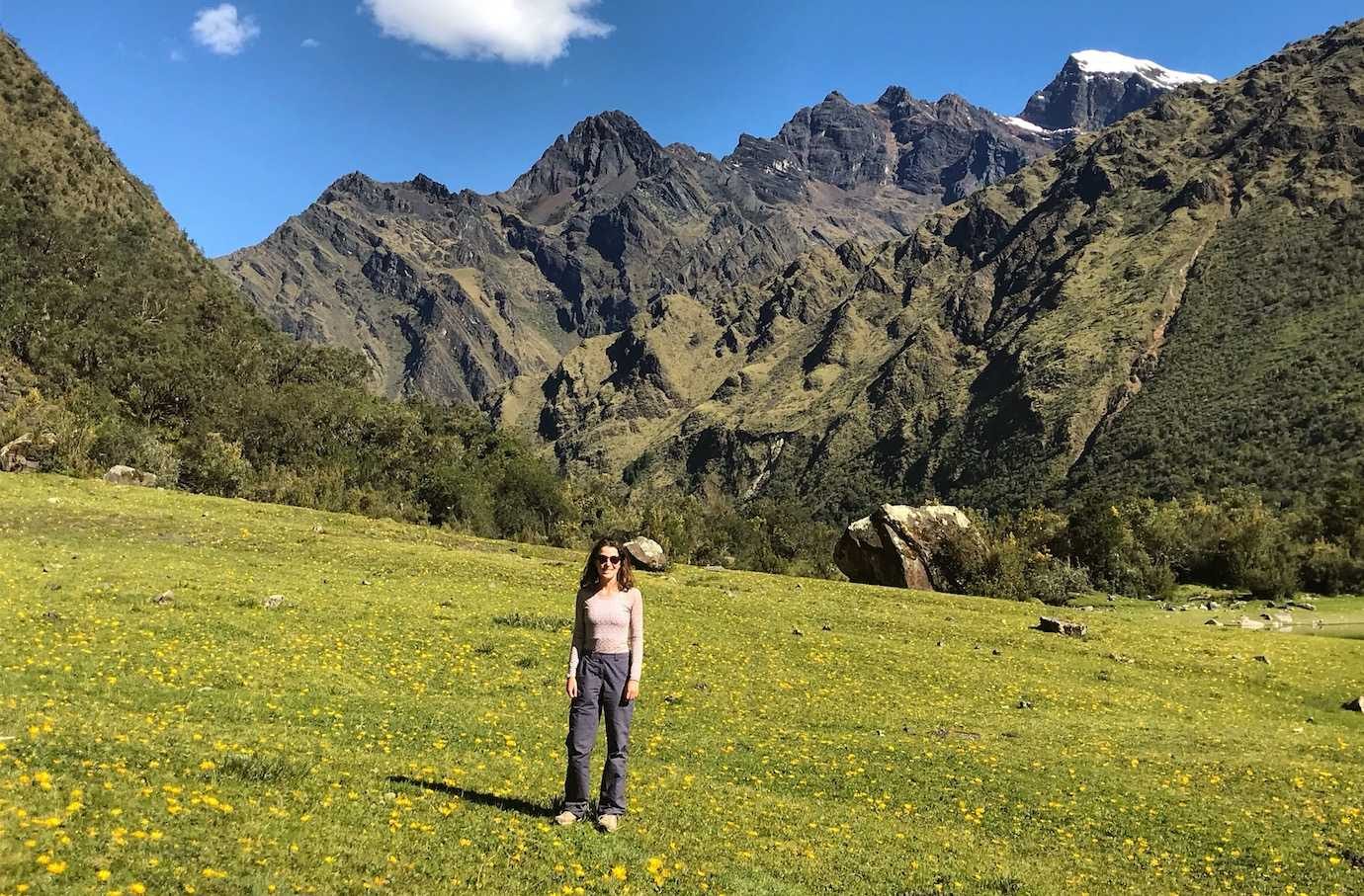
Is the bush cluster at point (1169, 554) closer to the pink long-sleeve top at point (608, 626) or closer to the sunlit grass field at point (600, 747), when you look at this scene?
the sunlit grass field at point (600, 747)

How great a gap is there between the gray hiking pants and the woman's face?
109 cm

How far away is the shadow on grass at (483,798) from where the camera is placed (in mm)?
11508

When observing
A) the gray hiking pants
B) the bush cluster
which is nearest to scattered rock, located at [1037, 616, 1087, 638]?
the bush cluster

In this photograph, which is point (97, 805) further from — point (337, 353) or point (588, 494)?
point (337, 353)

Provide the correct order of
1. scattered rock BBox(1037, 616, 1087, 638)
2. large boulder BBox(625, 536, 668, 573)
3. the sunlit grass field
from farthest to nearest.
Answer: large boulder BBox(625, 536, 668, 573) → scattered rock BBox(1037, 616, 1087, 638) → the sunlit grass field

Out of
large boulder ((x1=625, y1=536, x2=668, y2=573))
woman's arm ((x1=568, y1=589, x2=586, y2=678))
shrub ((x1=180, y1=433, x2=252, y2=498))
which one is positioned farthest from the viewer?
shrub ((x1=180, y1=433, x2=252, y2=498))

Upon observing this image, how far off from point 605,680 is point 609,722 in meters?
0.60

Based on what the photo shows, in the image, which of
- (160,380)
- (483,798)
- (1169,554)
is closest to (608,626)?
(483,798)

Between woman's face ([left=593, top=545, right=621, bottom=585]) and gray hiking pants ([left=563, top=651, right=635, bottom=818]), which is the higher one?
woman's face ([left=593, top=545, right=621, bottom=585])

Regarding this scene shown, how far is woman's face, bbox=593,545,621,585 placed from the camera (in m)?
11.5

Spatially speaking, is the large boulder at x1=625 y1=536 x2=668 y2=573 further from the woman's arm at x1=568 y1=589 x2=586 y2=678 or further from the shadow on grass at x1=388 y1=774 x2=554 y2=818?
the woman's arm at x1=568 y1=589 x2=586 y2=678

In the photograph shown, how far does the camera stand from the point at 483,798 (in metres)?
11.8

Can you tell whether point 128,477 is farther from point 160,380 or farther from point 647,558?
point 160,380

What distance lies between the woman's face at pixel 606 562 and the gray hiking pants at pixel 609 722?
1.09 metres
